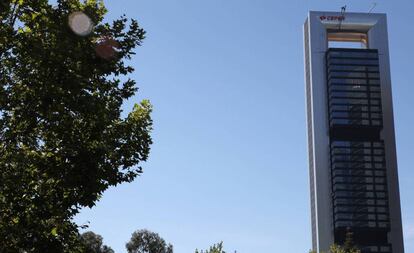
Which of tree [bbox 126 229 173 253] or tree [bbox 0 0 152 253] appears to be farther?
tree [bbox 126 229 173 253]

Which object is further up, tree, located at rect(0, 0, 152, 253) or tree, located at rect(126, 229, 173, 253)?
tree, located at rect(126, 229, 173, 253)

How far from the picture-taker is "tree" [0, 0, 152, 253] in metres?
14.7

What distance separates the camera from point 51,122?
15039mm

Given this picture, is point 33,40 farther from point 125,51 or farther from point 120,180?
point 120,180

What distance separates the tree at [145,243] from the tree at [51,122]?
95.1 metres

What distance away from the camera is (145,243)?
4350 inches

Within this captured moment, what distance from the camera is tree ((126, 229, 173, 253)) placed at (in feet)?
359

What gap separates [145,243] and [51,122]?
98033mm

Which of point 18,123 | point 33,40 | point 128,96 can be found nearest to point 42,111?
point 18,123

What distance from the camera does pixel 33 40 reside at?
48.8 feet

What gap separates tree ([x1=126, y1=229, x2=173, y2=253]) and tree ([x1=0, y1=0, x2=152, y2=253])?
9514 cm

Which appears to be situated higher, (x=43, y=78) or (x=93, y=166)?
(x=43, y=78)

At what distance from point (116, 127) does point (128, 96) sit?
3.04 ft

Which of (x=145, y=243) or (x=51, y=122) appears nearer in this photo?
(x=51, y=122)
